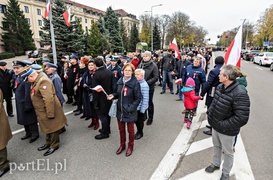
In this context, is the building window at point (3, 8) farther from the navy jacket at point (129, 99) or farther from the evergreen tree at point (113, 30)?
the navy jacket at point (129, 99)

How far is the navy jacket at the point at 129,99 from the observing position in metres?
3.48

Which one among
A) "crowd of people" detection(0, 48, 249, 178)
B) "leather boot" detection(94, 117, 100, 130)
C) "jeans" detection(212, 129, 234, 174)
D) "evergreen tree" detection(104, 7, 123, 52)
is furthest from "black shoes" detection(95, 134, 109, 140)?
"evergreen tree" detection(104, 7, 123, 52)

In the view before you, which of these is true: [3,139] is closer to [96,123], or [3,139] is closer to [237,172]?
[96,123]

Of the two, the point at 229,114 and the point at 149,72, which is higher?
the point at 149,72

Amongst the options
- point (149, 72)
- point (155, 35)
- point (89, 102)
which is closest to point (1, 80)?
point (89, 102)

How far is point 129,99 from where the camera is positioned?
3.52 meters

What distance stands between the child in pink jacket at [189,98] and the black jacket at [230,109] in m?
1.74

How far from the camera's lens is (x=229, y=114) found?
2701mm

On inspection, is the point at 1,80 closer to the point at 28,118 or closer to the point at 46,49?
the point at 28,118

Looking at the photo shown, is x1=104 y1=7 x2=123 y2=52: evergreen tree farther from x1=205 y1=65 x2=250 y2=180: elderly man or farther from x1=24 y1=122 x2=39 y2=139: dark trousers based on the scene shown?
x1=205 y1=65 x2=250 y2=180: elderly man

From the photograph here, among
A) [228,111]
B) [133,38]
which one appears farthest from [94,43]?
[228,111]

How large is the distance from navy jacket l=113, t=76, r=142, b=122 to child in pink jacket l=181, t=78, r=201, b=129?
1702 mm

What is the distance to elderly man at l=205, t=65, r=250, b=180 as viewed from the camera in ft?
8.36

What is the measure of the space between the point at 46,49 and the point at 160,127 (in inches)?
787
